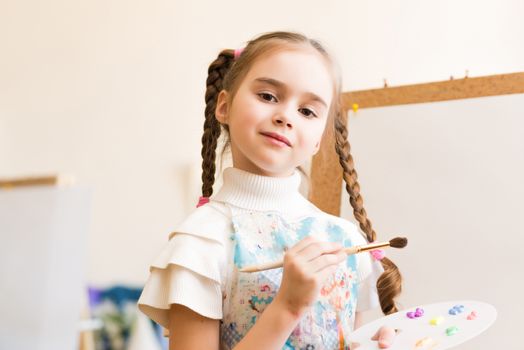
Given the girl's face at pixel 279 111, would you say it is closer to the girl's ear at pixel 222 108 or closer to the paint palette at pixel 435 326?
the girl's ear at pixel 222 108

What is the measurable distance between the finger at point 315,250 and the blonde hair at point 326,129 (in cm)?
25

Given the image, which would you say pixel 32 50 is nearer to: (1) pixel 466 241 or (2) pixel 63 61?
(2) pixel 63 61

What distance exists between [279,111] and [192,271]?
0.84 feet

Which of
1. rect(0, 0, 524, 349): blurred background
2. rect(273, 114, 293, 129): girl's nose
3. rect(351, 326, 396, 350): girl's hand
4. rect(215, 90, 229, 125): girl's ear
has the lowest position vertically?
rect(351, 326, 396, 350): girl's hand

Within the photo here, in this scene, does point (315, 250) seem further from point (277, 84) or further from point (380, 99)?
point (380, 99)

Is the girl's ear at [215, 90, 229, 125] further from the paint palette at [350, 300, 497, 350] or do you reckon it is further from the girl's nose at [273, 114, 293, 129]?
the paint palette at [350, 300, 497, 350]

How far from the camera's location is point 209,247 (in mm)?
921

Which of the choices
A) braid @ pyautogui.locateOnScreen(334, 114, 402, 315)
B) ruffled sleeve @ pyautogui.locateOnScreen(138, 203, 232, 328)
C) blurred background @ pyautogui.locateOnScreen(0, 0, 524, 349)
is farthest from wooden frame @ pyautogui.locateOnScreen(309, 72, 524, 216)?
blurred background @ pyautogui.locateOnScreen(0, 0, 524, 349)

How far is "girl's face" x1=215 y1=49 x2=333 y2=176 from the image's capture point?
94 centimetres

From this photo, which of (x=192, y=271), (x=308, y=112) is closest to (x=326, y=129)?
(x=308, y=112)

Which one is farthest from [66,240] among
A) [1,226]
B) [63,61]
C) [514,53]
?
[514,53]

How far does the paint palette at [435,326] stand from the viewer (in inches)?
33.2

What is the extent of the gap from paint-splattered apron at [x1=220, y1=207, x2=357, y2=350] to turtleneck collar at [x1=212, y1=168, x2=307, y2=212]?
0.05ft

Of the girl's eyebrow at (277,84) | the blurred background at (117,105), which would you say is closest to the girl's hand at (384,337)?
the girl's eyebrow at (277,84)
